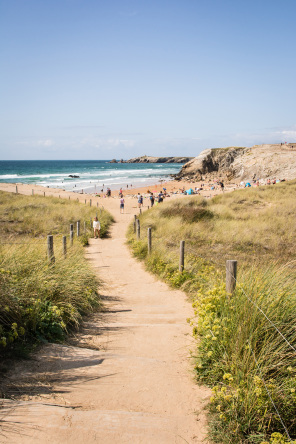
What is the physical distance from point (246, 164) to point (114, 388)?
210 feet

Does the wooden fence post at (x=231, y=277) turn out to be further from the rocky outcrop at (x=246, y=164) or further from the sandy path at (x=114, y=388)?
the rocky outcrop at (x=246, y=164)

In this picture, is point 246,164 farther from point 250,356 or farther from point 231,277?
point 250,356

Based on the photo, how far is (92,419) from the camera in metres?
3.01

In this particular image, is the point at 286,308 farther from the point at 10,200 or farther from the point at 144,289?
A: the point at 10,200

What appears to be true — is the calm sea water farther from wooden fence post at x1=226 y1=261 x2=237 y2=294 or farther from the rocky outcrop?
wooden fence post at x1=226 y1=261 x2=237 y2=294

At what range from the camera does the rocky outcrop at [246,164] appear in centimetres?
5609

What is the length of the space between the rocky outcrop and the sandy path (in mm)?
52736

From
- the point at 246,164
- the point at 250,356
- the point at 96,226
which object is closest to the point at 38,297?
the point at 250,356

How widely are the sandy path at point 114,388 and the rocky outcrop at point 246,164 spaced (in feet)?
173

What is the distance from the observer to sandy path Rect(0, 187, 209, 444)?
9.39 feet

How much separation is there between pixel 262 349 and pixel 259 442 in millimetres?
925

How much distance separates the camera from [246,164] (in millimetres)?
63125

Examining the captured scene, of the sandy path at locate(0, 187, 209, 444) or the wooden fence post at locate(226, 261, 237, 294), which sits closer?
the sandy path at locate(0, 187, 209, 444)

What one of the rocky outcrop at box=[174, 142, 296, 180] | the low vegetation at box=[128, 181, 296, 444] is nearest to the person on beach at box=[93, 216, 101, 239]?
the low vegetation at box=[128, 181, 296, 444]
